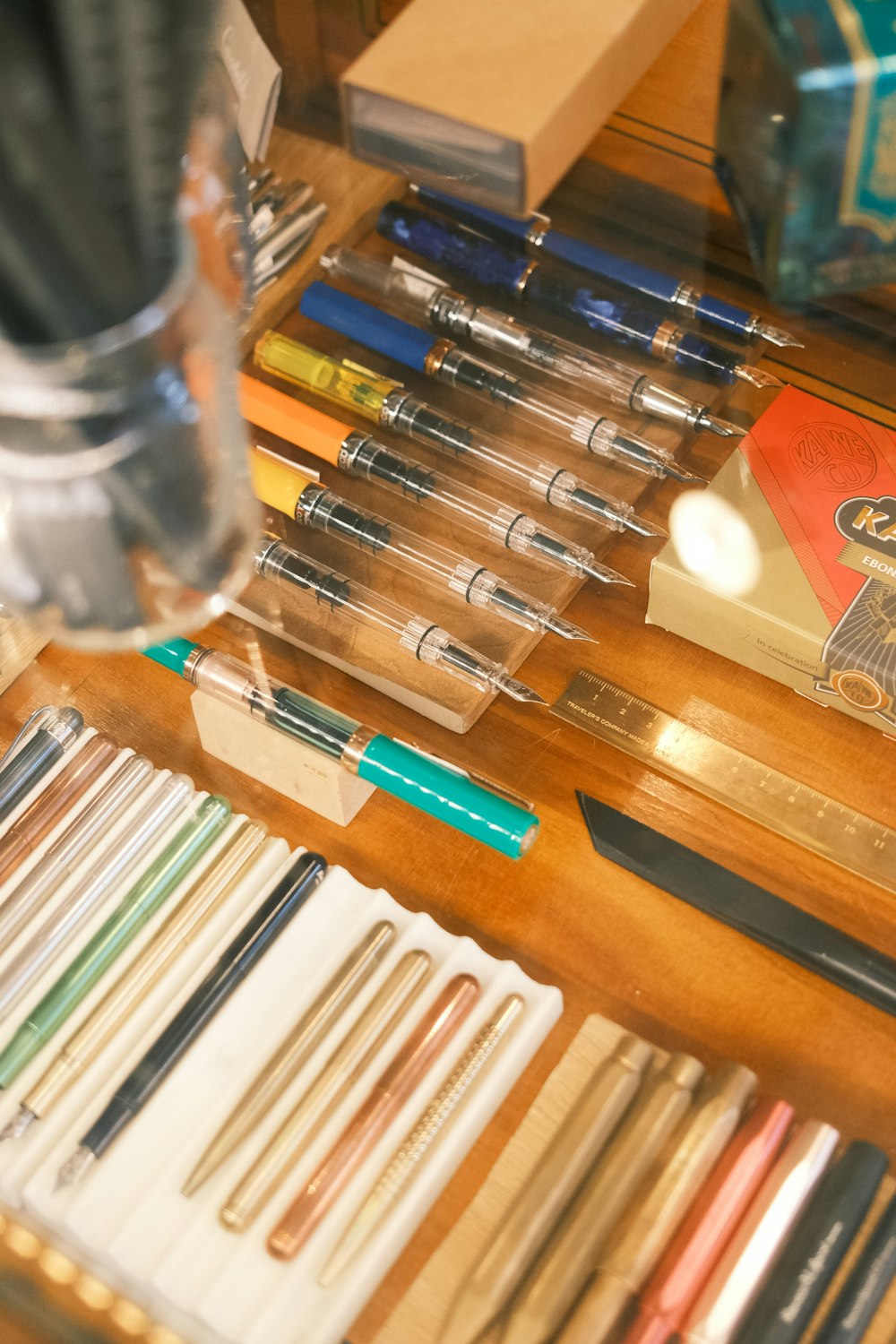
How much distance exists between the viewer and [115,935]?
A: 1.95 feet

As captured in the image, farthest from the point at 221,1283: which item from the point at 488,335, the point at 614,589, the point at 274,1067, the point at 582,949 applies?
the point at 488,335

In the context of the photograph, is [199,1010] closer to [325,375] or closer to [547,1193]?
[547,1193]

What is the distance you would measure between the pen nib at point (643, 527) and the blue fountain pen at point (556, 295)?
0.33ft

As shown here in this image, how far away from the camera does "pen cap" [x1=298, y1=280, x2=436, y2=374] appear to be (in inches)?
30.2

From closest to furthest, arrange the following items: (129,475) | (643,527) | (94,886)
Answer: (129,475)
(94,886)
(643,527)

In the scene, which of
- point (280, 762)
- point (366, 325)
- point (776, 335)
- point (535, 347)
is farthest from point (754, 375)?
point (280, 762)

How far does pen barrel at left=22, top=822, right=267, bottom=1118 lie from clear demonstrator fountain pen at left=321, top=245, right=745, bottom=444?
306 millimetres

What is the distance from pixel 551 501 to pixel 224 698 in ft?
0.70

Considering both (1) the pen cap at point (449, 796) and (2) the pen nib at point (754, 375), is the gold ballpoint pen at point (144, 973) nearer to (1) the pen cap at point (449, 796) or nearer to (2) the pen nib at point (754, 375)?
(1) the pen cap at point (449, 796)

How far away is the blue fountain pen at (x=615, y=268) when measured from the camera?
0.73 m

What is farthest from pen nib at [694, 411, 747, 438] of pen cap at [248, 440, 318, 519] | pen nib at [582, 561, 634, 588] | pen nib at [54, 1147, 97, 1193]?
pen nib at [54, 1147, 97, 1193]

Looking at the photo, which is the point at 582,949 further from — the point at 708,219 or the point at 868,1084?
the point at 708,219

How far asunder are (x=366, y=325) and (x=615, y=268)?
0.15 meters

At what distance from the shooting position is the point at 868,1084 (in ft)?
1.86
